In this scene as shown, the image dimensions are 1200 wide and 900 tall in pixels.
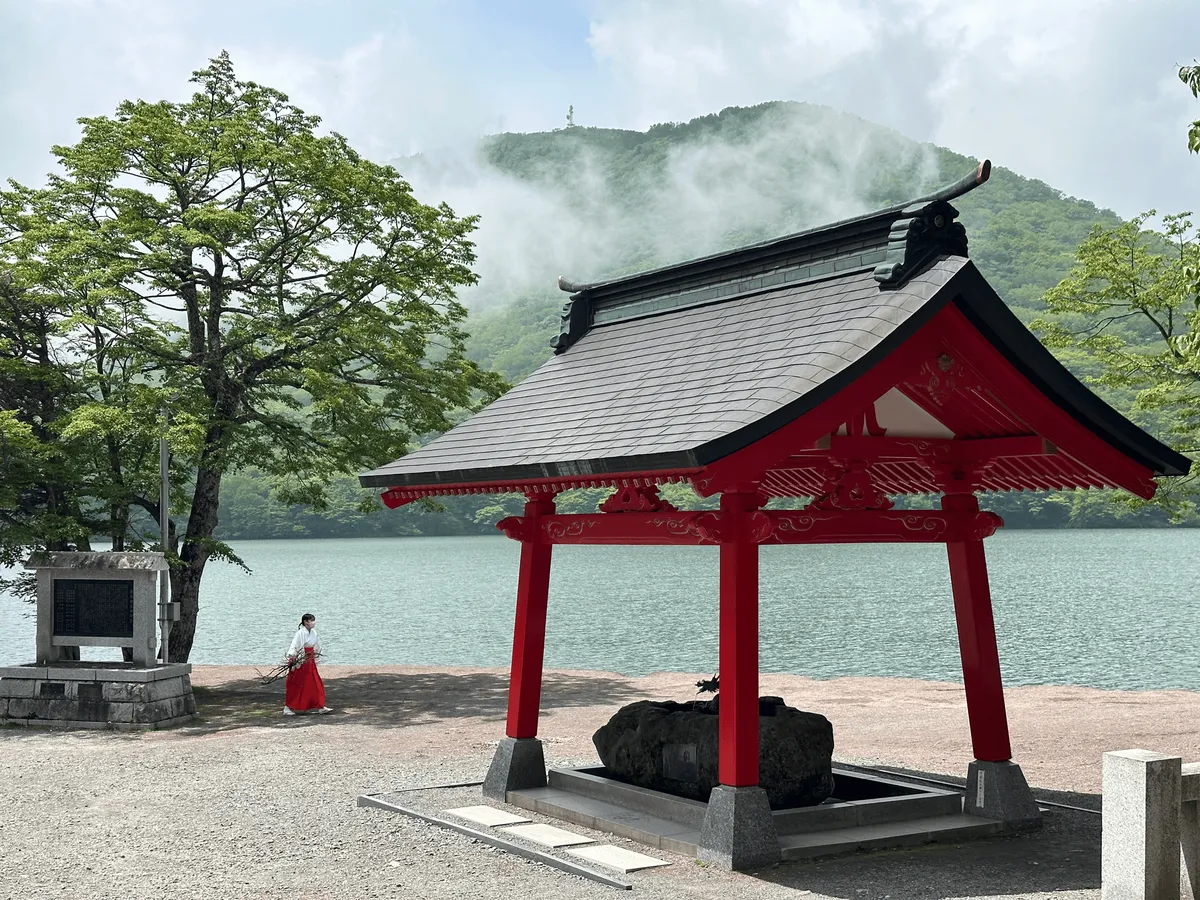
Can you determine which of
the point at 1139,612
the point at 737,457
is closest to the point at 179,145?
the point at 737,457

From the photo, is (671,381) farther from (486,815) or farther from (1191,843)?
(1191,843)

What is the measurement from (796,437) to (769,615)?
121 feet

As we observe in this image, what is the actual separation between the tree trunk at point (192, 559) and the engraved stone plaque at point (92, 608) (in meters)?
2.41

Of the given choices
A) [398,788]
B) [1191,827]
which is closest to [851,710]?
[398,788]

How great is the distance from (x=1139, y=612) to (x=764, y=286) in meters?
35.8

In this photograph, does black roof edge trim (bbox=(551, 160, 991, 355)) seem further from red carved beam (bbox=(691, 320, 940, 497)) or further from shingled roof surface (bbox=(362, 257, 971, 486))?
red carved beam (bbox=(691, 320, 940, 497))

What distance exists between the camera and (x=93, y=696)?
53.8 ft

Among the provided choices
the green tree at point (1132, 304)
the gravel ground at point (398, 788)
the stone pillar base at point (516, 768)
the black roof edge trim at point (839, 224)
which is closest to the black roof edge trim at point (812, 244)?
the black roof edge trim at point (839, 224)

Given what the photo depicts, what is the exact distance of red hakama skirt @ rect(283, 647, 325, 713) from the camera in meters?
17.6

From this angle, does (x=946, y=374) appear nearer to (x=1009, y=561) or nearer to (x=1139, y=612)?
(x=1139, y=612)

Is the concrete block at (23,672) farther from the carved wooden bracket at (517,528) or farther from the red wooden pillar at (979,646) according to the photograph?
the red wooden pillar at (979,646)

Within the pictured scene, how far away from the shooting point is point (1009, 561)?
2859 inches

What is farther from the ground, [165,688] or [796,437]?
[796,437]

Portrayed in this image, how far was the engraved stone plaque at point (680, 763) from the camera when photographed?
9.55 metres
